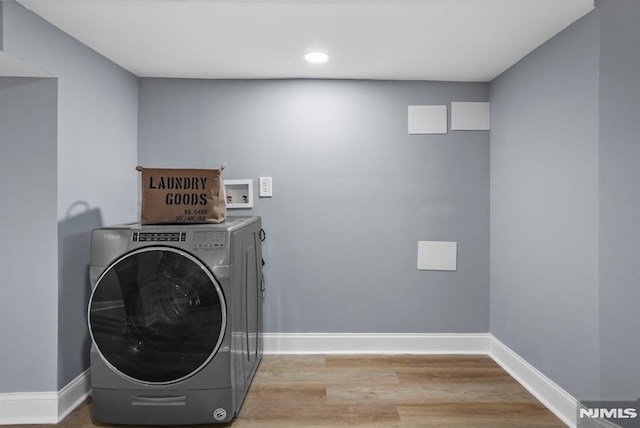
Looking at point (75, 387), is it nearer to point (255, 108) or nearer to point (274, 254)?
point (274, 254)

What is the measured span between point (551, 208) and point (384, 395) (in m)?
1.40

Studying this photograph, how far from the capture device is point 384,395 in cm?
214

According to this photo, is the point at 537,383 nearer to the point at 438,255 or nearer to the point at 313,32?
the point at 438,255

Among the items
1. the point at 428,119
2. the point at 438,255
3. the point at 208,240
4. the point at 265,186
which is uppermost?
the point at 428,119

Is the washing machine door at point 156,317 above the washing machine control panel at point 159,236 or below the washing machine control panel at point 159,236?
below

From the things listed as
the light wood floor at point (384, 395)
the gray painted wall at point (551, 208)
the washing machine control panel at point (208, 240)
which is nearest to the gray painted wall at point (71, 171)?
the light wood floor at point (384, 395)

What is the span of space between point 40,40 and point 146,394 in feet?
5.75

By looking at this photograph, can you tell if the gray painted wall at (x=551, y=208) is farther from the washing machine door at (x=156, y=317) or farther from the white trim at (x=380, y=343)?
the washing machine door at (x=156, y=317)

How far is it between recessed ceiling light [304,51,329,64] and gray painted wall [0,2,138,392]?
1254 millimetres

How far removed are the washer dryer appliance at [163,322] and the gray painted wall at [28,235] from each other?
32 centimetres

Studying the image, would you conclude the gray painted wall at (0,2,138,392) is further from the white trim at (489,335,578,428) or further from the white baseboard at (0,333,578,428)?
the white trim at (489,335,578,428)

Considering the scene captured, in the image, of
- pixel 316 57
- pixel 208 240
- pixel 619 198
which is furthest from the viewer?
pixel 316 57

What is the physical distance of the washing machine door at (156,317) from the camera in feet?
5.71

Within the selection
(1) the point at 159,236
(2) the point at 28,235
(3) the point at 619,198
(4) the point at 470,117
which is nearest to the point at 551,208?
(3) the point at 619,198
